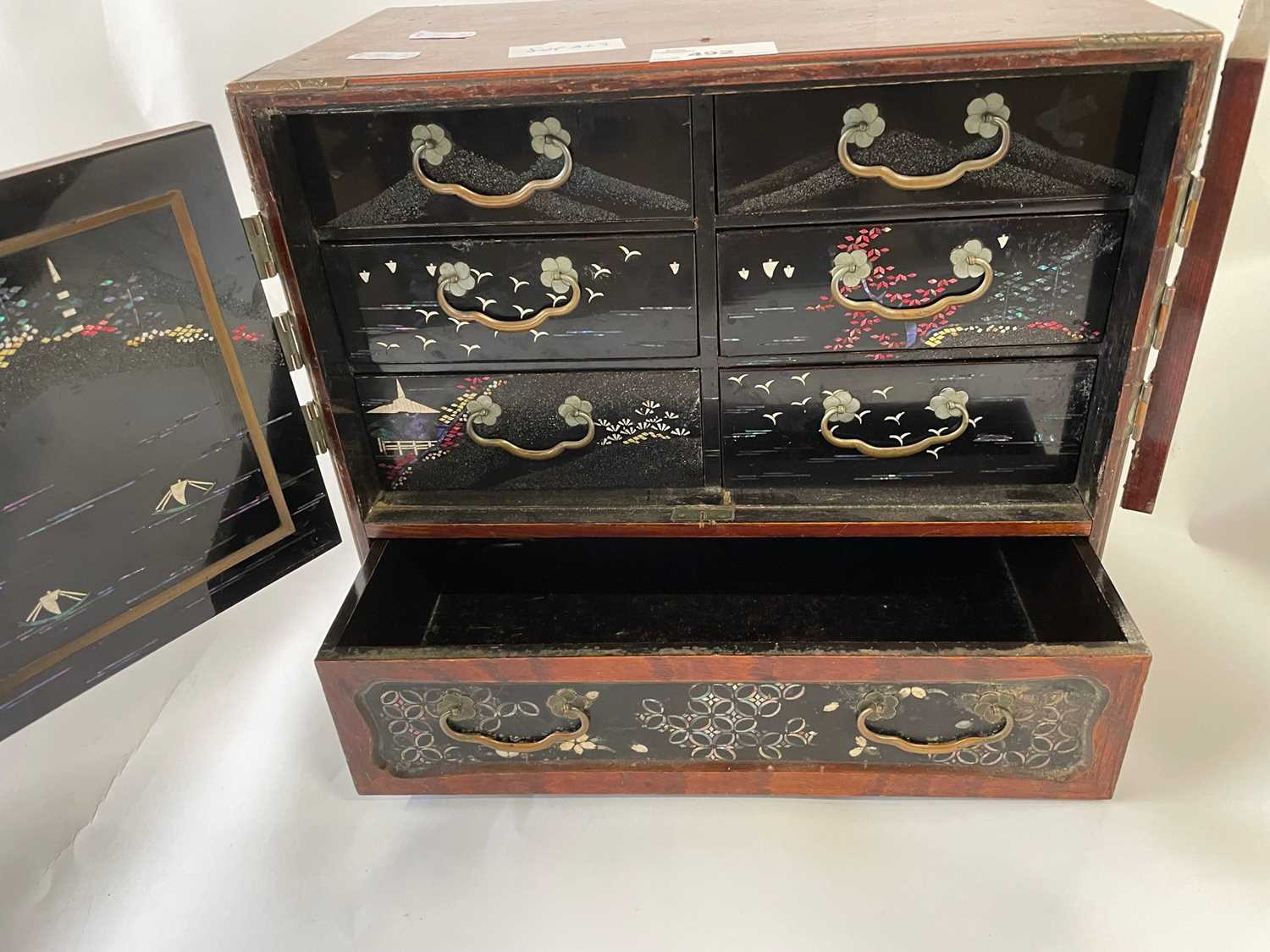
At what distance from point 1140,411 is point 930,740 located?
453mm

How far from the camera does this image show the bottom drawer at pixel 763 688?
1.22 m

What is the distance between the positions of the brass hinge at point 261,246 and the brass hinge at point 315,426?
0.18 m

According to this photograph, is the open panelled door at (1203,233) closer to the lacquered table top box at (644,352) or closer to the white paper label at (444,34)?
the lacquered table top box at (644,352)

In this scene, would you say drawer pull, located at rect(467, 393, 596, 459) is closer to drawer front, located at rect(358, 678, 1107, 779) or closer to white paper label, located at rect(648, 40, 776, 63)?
drawer front, located at rect(358, 678, 1107, 779)

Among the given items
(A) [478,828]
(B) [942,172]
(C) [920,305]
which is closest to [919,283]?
(C) [920,305]

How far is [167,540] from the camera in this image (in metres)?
1.29

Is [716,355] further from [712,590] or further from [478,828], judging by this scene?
[478,828]

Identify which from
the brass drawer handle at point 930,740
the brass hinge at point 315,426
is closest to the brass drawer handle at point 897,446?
the brass drawer handle at point 930,740

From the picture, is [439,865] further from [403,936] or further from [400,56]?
[400,56]

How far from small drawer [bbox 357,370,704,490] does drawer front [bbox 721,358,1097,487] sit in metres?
0.07

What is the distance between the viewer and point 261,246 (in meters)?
1.26

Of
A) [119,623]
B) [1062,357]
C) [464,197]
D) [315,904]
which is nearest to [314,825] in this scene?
[315,904]

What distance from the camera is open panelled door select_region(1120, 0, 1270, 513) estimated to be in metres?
1.12

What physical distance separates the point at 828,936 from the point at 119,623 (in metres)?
0.87
